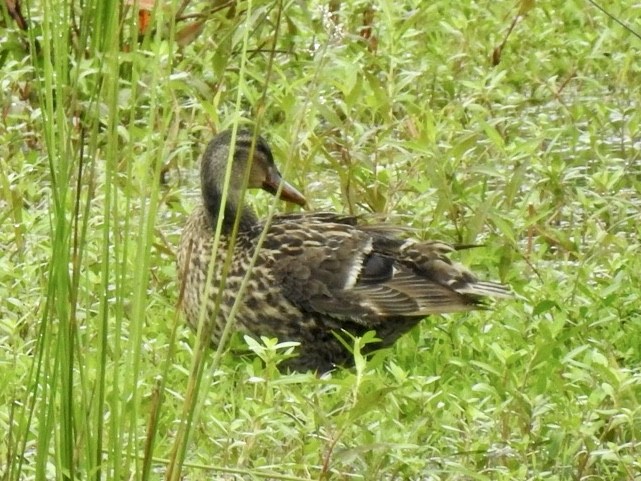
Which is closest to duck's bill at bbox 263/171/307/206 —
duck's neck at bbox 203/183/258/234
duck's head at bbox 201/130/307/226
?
duck's head at bbox 201/130/307/226

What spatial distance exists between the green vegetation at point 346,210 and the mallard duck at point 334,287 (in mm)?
127

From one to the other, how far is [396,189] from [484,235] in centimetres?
39

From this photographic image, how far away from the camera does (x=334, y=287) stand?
6.05 meters

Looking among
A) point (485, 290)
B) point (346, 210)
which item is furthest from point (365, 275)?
point (346, 210)

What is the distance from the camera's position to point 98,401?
329 centimetres

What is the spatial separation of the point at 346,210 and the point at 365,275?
2.93 ft

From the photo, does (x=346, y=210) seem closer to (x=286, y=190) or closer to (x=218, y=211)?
(x=286, y=190)

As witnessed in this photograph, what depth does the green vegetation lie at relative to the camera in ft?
10.8

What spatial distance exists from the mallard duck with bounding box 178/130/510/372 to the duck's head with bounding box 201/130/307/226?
34 cm

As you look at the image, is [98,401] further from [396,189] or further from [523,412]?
[396,189]

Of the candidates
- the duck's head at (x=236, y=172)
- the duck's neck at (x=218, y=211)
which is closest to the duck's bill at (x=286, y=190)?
the duck's head at (x=236, y=172)

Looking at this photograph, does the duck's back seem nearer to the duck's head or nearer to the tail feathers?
the tail feathers

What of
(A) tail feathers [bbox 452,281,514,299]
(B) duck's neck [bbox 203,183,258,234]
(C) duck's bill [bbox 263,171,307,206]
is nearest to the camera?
(A) tail feathers [bbox 452,281,514,299]

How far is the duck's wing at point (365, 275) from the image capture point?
594 cm
